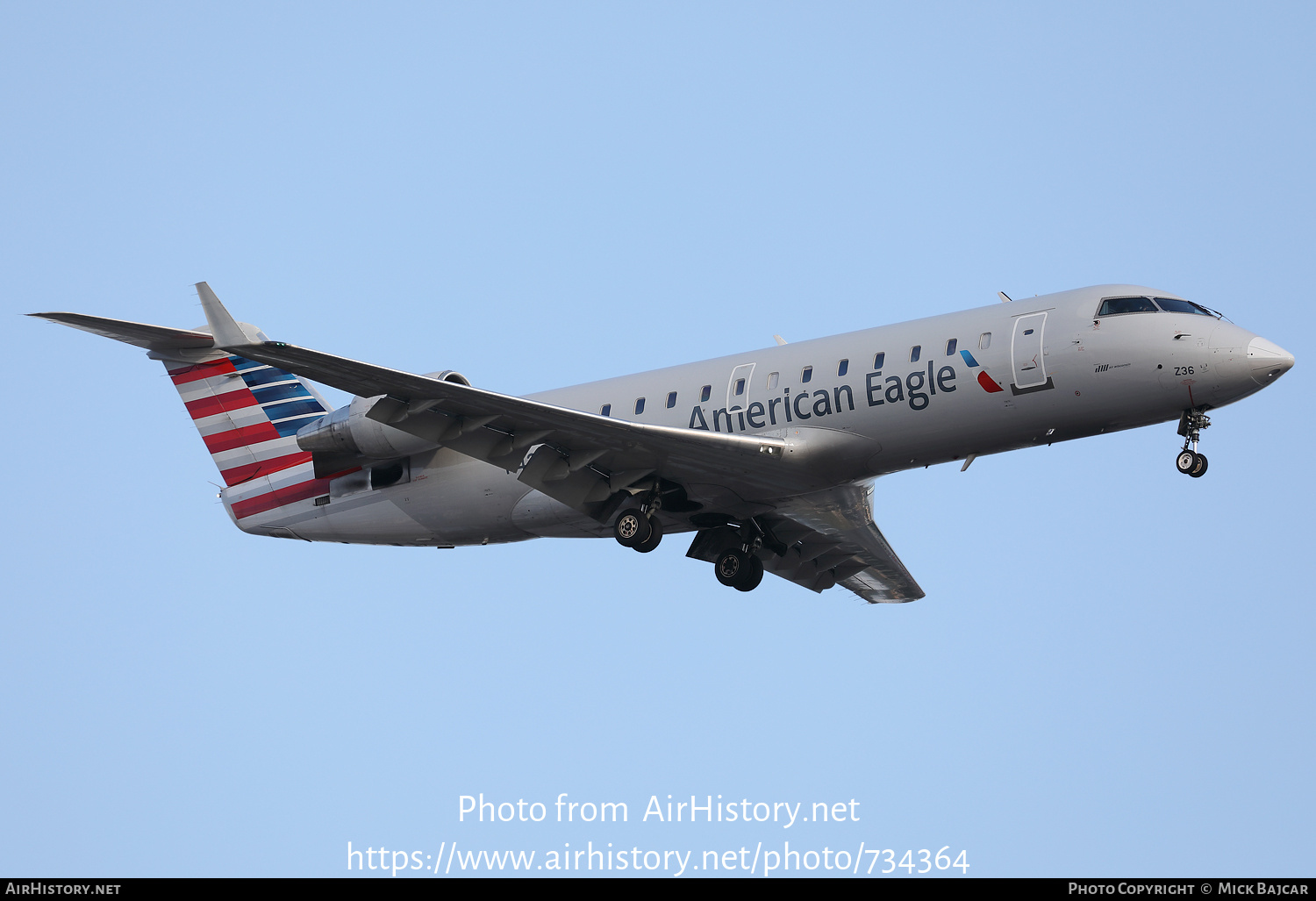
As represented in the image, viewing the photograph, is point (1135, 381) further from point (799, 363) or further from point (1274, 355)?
point (799, 363)

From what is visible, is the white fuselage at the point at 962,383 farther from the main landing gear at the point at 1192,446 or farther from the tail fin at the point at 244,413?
the tail fin at the point at 244,413

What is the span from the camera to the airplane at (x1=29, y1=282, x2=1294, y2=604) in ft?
63.9

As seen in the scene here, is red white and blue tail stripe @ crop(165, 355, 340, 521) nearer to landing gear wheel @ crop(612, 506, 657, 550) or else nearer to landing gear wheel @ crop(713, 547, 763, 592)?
landing gear wheel @ crop(612, 506, 657, 550)

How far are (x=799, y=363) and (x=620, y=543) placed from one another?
3809 mm

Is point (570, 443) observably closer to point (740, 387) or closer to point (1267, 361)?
point (740, 387)

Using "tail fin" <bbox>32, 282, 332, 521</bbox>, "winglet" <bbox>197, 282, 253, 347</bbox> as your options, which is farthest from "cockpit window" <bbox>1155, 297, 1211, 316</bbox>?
"tail fin" <bbox>32, 282, 332, 521</bbox>

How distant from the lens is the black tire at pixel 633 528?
21.8m

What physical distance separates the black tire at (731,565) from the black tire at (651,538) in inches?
84.9

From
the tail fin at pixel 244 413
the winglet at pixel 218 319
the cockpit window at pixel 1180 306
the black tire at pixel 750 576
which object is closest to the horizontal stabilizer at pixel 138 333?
the tail fin at pixel 244 413

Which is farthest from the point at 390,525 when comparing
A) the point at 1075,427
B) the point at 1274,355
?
the point at 1274,355

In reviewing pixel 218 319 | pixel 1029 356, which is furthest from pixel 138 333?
pixel 1029 356

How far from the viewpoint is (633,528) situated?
71.5ft

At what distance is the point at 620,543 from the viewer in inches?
867

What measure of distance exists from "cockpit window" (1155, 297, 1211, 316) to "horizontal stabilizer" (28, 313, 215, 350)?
49.1 ft
